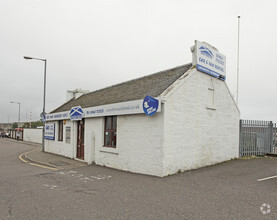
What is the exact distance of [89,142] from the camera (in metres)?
12.1

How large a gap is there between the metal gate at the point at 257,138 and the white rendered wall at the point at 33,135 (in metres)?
27.2

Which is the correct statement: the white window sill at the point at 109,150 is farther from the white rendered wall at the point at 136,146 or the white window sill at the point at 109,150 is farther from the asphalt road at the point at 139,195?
the asphalt road at the point at 139,195

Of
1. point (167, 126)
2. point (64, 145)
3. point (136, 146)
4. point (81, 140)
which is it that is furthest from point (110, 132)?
point (64, 145)

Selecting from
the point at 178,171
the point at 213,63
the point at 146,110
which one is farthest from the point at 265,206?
the point at 213,63

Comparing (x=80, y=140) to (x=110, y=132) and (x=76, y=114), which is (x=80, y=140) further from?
(x=110, y=132)

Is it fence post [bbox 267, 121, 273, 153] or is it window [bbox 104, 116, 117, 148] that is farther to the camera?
fence post [bbox 267, 121, 273, 153]

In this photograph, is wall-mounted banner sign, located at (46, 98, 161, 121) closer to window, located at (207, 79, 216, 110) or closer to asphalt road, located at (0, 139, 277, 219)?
asphalt road, located at (0, 139, 277, 219)

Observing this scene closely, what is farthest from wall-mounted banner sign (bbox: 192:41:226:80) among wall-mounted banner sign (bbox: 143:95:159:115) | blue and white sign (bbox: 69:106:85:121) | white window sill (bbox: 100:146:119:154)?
blue and white sign (bbox: 69:106:85:121)

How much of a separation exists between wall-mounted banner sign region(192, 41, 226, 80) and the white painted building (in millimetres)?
179

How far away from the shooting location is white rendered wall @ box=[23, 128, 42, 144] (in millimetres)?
30969

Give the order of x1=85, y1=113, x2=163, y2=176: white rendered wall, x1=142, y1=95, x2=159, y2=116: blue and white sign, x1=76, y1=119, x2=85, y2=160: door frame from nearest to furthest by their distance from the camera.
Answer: x1=142, y1=95, x2=159, y2=116: blue and white sign < x1=85, y1=113, x2=163, y2=176: white rendered wall < x1=76, y1=119, x2=85, y2=160: door frame

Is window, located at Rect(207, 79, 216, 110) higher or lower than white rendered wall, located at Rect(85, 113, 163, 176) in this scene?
higher

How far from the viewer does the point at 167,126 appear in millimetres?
8555

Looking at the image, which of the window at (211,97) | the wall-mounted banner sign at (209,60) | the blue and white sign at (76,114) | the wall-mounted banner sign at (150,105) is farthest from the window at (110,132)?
the wall-mounted banner sign at (209,60)
